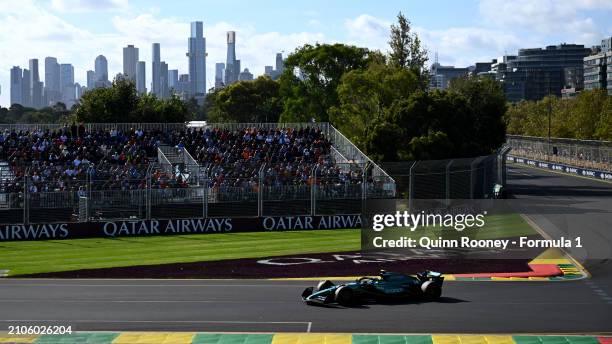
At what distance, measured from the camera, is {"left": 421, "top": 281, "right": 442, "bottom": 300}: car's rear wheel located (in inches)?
957

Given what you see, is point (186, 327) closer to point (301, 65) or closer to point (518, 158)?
point (301, 65)

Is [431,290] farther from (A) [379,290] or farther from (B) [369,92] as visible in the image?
(B) [369,92]

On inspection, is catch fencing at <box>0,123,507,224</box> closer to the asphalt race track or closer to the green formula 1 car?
the asphalt race track

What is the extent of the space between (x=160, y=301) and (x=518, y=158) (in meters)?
83.1

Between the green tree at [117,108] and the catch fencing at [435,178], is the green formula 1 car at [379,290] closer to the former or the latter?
the catch fencing at [435,178]

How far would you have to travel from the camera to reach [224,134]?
56.3m

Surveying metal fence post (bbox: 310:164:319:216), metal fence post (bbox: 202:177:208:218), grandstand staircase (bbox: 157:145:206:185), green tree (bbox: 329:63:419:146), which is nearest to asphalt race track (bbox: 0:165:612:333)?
metal fence post (bbox: 202:177:208:218)

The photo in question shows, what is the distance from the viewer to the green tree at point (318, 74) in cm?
8556

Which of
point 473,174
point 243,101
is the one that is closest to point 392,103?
point 473,174

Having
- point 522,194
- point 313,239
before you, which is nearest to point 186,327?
point 313,239

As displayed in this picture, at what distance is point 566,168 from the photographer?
83.1m

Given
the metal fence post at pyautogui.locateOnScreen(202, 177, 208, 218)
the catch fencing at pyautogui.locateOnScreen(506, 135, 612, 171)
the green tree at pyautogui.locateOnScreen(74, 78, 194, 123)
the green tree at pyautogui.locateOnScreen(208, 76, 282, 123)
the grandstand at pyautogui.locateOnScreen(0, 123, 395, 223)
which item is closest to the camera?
the grandstand at pyautogui.locateOnScreen(0, 123, 395, 223)

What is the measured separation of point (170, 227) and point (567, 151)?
5140cm

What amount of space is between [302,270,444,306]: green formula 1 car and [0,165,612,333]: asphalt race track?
0.32m
